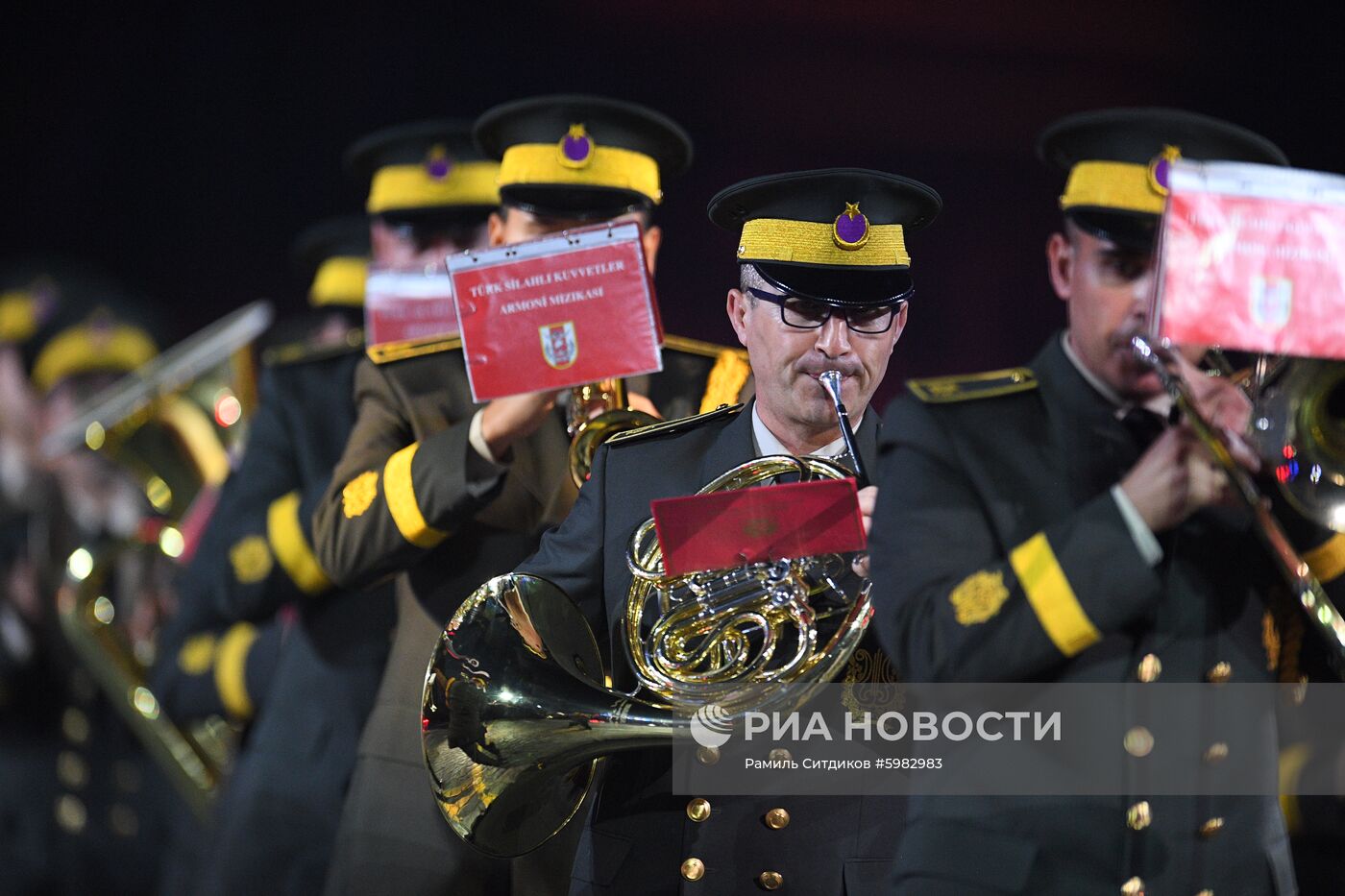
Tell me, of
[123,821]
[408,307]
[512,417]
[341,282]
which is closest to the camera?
[512,417]

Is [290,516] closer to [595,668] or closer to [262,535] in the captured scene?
[262,535]

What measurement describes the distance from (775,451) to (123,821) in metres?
4.42

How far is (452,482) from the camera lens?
330 cm

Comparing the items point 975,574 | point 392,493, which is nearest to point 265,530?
point 392,493

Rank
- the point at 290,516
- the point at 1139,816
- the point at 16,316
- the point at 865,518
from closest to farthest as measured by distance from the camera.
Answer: the point at 1139,816, the point at 865,518, the point at 290,516, the point at 16,316

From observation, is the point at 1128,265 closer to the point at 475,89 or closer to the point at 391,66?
the point at 475,89

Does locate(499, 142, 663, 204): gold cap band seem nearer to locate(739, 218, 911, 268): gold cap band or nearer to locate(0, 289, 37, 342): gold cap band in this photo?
locate(739, 218, 911, 268): gold cap band

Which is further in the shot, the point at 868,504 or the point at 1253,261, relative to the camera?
the point at 868,504

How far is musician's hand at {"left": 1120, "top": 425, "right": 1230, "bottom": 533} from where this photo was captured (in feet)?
7.86

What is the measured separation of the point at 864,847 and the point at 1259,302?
104cm

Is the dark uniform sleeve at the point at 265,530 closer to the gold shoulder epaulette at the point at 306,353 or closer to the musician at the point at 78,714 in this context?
the gold shoulder epaulette at the point at 306,353

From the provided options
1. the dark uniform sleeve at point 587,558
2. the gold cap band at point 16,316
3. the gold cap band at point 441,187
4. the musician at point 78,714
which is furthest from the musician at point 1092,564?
the gold cap band at point 16,316

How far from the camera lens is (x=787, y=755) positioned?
2883mm

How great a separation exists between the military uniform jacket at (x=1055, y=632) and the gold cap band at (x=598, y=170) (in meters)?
0.96
